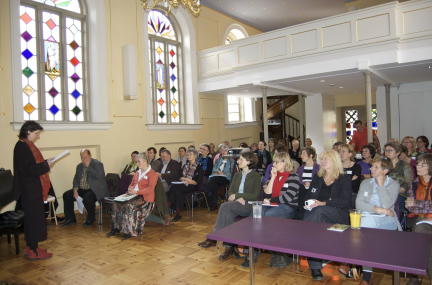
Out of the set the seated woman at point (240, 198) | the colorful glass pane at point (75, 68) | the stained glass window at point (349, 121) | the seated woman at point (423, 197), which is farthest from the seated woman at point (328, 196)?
the stained glass window at point (349, 121)

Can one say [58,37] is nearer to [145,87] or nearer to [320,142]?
[145,87]

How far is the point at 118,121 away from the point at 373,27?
5.30 meters

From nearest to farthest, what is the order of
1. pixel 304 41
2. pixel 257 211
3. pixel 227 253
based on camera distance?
pixel 257 211
pixel 227 253
pixel 304 41

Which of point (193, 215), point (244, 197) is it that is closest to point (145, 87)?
point (193, 215)

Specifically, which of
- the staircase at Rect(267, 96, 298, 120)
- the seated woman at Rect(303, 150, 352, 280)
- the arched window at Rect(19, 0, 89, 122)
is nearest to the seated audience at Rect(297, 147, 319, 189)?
the seated woman at Rect(303, 150, 352, 280)

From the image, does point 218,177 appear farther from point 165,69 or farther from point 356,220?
point 165,69

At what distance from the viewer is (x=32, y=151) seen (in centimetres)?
369

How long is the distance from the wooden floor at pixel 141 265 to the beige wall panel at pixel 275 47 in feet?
14.8

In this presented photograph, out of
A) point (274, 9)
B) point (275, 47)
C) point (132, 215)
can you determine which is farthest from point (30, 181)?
point (274, 9)

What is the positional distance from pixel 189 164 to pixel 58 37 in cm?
364

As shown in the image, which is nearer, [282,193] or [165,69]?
[282,193]

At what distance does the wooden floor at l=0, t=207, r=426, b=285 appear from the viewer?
311 cm

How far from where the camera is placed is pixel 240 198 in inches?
147

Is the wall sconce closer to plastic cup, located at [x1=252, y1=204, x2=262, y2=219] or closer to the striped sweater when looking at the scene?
the striped sweater
